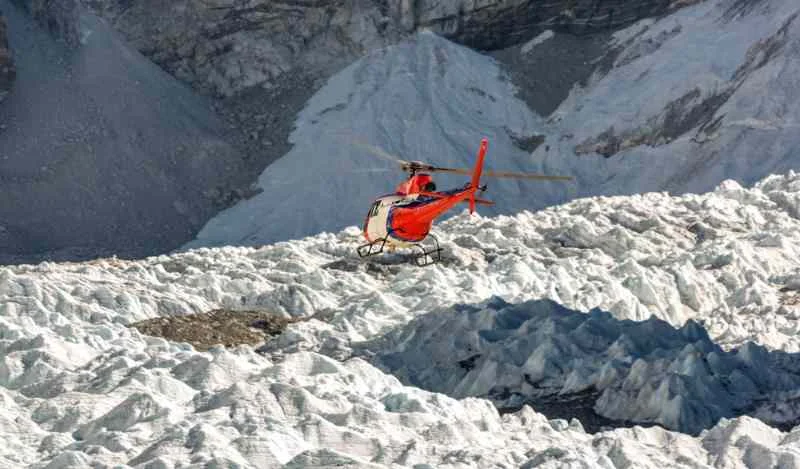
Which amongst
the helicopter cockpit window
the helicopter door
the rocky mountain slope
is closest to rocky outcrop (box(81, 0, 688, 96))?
the rocky mountain slope

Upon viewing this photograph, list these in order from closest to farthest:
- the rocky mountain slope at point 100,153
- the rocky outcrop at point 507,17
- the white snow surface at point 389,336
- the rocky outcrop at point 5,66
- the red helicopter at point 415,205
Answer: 1. the white snow surface at point 389,336
2. the red helicopter at point 415,205
3. the rocky mountain slope at point 100,153
4. the rocky outcrop at point 5,66
5. the rocky outcrop at point 507,17

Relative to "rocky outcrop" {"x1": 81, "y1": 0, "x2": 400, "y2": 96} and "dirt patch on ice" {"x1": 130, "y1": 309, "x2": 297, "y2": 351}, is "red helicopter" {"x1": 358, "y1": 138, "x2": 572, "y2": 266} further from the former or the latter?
"rocky outcrop" {"x1": 81, "y1": 0, "x2": 400, "y2": 96}

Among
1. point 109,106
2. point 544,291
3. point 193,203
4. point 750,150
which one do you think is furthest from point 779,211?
point 109,106

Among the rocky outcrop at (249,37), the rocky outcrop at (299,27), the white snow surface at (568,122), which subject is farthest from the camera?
the rocky outcrop at (249,37)

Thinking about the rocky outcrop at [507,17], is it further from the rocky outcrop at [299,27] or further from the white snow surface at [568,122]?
the white snow surface at [568,122]

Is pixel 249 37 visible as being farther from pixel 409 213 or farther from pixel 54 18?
pixel 409 213

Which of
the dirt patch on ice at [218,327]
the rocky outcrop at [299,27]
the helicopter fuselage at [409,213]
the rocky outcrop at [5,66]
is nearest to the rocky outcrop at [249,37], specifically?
the rocky outcrop at [299,27]

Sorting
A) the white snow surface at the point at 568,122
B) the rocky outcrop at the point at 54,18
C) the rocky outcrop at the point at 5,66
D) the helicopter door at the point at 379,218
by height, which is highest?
the rocky outcrop at the point at 54,18

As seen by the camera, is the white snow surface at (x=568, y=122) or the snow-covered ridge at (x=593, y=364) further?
the white snow surface at (x=568, y=122)

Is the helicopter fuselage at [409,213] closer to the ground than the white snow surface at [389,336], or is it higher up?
higher up
